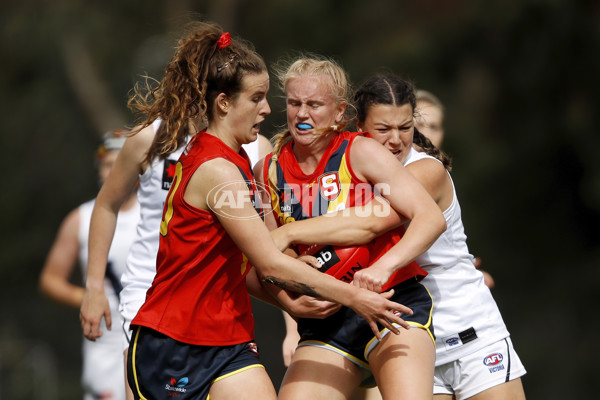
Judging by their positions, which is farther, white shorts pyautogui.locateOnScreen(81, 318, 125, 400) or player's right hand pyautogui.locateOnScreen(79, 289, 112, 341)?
white shorts pyautogui.locateOnScreen(81, 318, 125, 400)

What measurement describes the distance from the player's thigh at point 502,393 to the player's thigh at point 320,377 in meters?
0.57

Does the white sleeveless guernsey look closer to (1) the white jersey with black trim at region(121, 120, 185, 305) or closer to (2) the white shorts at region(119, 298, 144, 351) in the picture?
(1) the white jersey with black trim at region(121, 120, 185, 305)

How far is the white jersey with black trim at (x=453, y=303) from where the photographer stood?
3672mm

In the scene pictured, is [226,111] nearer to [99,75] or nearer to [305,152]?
[305,152]

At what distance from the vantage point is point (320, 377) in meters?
3.35

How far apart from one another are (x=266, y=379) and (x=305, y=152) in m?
0.91

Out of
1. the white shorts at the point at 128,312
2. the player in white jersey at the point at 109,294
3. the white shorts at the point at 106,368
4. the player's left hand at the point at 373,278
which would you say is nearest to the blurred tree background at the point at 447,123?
the player in white jersey at the point at 109,294

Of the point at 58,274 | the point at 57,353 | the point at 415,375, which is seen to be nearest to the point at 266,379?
the point at 415,375

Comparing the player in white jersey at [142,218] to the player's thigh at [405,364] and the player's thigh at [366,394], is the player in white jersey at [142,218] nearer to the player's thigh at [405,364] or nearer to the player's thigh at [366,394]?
the player's thigh at [366,394]

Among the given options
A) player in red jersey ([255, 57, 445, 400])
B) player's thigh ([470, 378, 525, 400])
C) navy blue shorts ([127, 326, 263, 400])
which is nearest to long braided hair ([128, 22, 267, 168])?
player in red jersey ([255, 57, 445, 400])

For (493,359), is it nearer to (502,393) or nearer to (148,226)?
(502,393)

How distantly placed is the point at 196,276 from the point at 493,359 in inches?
51.6

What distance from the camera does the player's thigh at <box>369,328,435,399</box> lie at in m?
3.15

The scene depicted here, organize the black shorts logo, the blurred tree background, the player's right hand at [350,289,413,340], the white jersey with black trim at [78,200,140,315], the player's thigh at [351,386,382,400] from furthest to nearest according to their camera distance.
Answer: the blurred tree background < the white jersey with black trim at [78,200,140,315] < the black shorts logo < the player's thigh at [351,386,382,400] < the player's right hand at [350,289,413,340]
